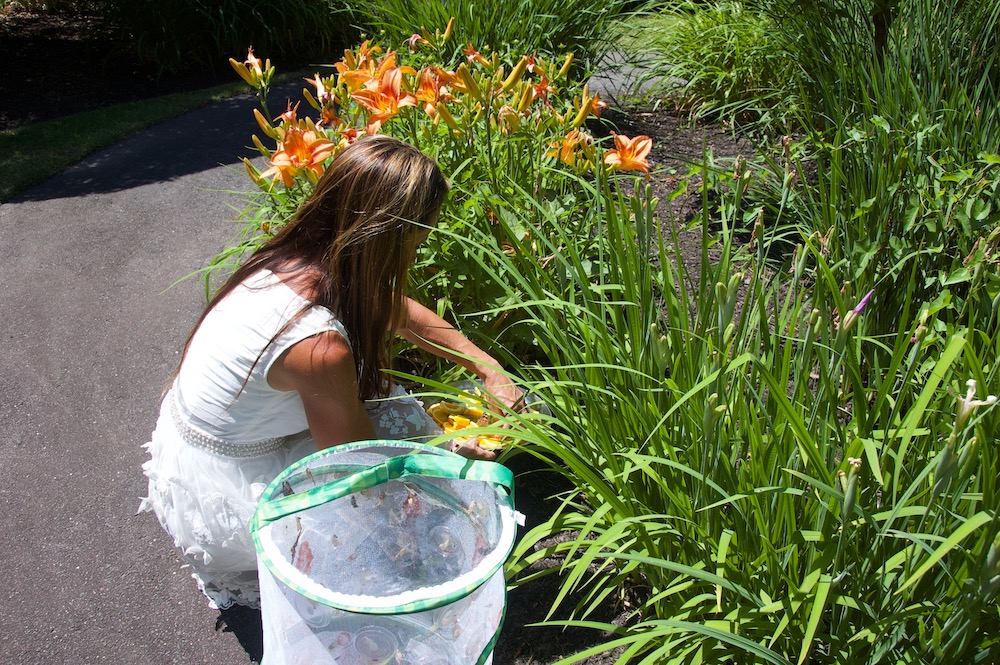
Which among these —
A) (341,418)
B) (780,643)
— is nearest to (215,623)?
(341,418)

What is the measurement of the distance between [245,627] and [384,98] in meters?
1.50

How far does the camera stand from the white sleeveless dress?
70.6 inches

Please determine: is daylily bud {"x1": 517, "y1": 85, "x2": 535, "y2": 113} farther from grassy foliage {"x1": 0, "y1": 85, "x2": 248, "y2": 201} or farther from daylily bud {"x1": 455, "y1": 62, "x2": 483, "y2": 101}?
grassy foliage {"x1": 0, "y1": 85, "x2": 248, "y2": 201}

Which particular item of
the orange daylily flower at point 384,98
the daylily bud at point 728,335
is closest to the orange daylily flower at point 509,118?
the orange daylily flower at point 384,98

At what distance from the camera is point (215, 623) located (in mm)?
2104

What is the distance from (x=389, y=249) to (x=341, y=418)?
0.40m

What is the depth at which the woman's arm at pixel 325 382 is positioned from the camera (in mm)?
1757

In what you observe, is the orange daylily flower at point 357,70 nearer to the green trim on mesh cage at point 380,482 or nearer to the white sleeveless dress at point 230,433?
the white sleeveless dress at point 230,433

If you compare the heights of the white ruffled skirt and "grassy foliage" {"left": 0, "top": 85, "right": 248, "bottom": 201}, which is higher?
the white ruffled skirt

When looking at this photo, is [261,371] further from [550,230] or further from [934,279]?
[934,279]

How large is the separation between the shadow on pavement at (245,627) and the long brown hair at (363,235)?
2.46 ft

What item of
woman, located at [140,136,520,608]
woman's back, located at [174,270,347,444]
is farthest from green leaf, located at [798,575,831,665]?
woman's back, located at [174,270,347,444]

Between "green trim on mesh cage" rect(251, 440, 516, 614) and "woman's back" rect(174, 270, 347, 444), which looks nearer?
"green trim on mesh cage" rect(251, 440, 516, 614)

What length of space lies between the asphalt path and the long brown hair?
0.79 meters
